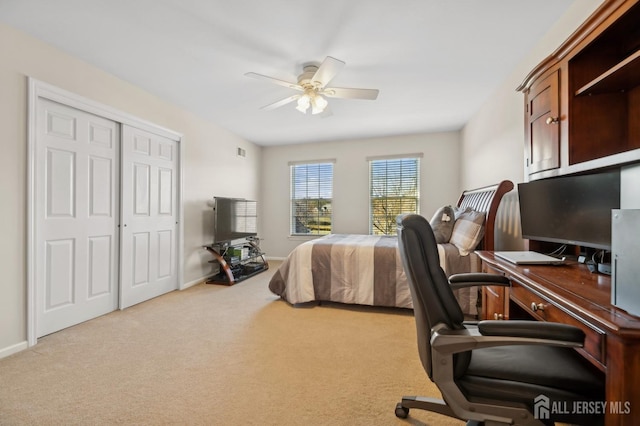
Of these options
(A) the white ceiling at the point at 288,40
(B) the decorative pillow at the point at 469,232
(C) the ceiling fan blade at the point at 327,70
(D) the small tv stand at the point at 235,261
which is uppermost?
(A) the white ceiling at the point at 288,40

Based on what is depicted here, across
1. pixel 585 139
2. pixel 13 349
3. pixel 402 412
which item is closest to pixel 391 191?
pixel 585 139

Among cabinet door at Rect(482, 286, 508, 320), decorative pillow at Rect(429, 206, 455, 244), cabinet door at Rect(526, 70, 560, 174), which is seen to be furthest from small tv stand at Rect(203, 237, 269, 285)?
cabinet door at Rect(526, 70, 560, 174)

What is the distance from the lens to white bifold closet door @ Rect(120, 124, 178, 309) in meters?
3.18

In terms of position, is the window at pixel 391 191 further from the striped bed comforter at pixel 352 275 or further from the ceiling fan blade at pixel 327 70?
the ceiling fan blade at pixel 327 70

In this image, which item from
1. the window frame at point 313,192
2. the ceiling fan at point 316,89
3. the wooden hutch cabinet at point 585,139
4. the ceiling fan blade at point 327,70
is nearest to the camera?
the wooden hutch cabinet at point 585,139

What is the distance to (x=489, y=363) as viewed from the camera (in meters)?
1.05

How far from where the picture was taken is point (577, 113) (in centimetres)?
150

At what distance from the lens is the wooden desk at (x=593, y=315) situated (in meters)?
0.74

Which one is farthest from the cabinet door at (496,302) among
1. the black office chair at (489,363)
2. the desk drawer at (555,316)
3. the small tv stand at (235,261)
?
the small tv stand at (235,261)

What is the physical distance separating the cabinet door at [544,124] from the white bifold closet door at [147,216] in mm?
3861

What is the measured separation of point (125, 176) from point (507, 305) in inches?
148

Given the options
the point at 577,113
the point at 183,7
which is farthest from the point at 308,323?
the point at 183,7

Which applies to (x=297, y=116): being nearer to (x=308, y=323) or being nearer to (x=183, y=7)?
(x=183, y=7)

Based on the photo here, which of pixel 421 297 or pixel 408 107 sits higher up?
pixel 408 107
